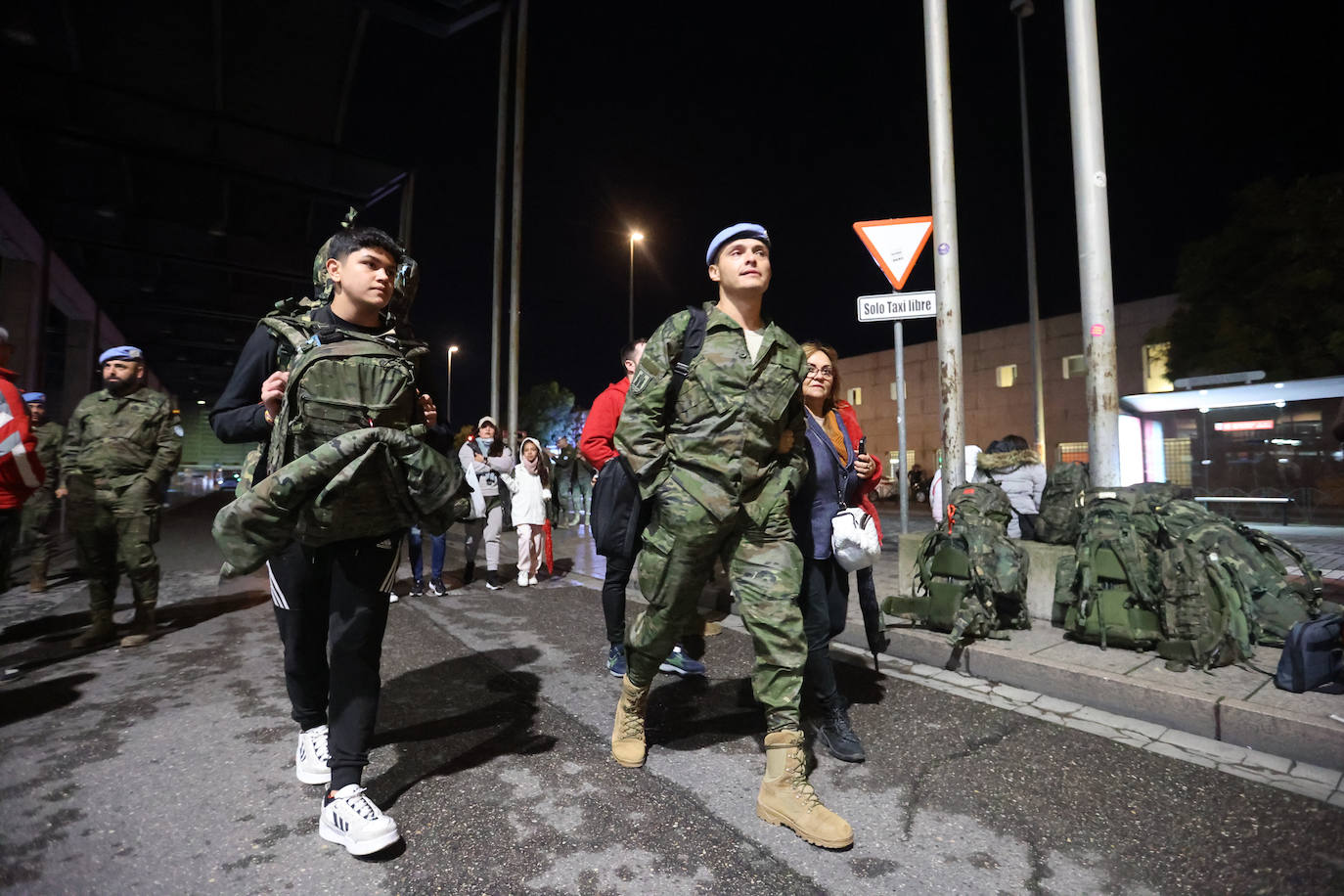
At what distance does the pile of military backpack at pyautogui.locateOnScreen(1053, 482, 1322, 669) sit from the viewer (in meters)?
3.76

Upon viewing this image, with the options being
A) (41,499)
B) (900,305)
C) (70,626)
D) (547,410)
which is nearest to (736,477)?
(900,305)

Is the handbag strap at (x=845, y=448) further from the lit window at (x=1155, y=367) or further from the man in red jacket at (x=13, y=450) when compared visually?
the lit window at (x=1155, y=367)

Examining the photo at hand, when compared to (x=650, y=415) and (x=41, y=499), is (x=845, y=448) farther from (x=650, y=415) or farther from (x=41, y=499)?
(x=41, y=499)

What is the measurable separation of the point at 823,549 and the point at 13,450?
14.9 ft

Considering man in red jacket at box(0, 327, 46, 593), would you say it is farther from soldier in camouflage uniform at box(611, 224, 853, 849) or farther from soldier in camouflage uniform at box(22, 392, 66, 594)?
soldier in camouflage uniform at box(611, 224, 853, 849)

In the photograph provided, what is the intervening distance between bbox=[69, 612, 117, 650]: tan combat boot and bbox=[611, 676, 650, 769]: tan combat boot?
4.42 metres

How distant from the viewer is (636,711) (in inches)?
115

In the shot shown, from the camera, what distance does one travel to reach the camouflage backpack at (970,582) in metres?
4.37

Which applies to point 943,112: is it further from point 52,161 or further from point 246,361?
point 52,161

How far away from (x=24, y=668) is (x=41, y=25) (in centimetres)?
1116

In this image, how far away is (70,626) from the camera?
5441 millimetres

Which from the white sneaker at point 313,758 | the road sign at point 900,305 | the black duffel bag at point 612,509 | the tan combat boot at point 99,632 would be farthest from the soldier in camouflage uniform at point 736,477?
the tan combat boot at point 99,632

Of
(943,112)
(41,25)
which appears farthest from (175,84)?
(943,112)

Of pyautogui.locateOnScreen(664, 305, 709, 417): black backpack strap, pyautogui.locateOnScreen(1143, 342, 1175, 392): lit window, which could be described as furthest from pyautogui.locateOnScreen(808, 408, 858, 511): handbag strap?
A: pyautogui.locateOnScreen(1143, 342, 1175, 392): lit window
